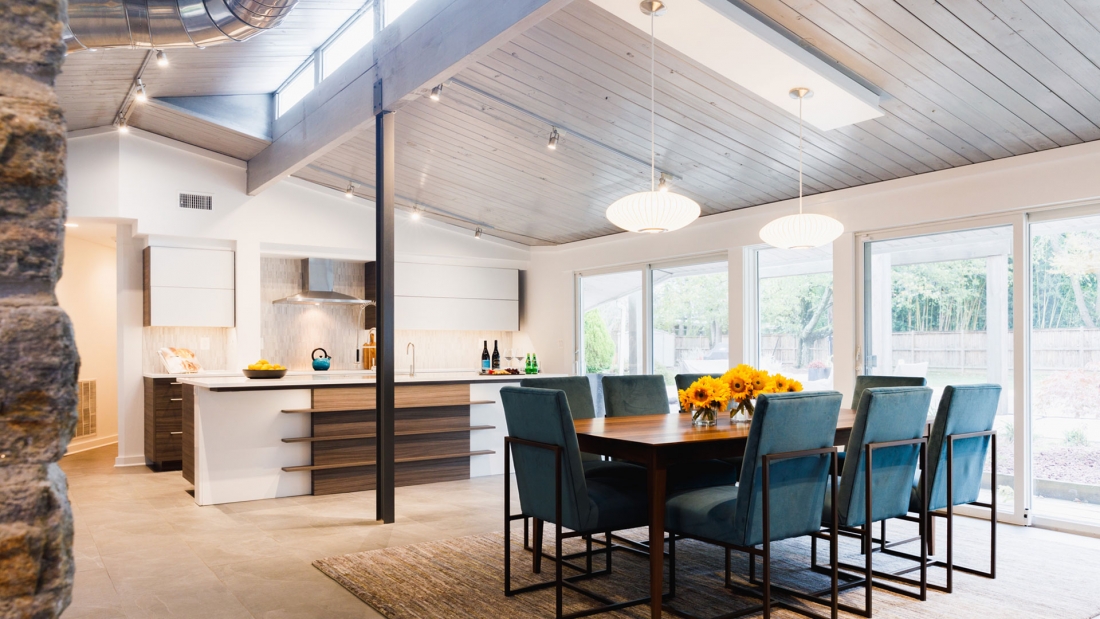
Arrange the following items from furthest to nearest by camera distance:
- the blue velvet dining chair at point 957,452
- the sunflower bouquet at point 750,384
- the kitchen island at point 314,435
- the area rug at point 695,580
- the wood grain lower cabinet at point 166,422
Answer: the wood grain lower cabinet at point 166,422 → the kitchen island at point 314,435 → the sunflower bouquet at point 750,384 → the blue velvet dining chair at point 957,452 → the area rug at point 695,580

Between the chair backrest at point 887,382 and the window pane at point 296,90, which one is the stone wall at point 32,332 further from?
the window pane at point 296,90

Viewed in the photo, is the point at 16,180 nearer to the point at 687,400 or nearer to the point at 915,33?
the point at 687,400

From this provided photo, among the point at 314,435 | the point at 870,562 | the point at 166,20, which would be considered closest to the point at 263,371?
the point at 314,435

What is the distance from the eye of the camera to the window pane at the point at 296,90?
19.8ft

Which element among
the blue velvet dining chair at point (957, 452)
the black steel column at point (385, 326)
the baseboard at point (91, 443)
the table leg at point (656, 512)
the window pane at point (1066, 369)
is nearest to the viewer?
the table leg at point (656, 512)

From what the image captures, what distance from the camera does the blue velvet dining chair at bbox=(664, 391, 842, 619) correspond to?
2.74 meters

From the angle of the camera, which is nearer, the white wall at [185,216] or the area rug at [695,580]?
the area rug at [695,580]

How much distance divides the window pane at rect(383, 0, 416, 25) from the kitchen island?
8.25ft

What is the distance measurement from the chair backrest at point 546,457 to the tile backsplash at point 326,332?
507 centimetres

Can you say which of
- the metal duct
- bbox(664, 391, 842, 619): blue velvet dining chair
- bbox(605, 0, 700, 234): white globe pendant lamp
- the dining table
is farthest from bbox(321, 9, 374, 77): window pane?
bbox(664, 391, 842, 619): blue velvet dining chair

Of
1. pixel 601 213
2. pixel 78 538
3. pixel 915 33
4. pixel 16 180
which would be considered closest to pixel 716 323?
pixel 601 213

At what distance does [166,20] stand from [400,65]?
1.38 meters

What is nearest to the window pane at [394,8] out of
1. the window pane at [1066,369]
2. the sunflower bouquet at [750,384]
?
the sunflower bouquet at [750,384]

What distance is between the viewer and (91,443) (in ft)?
27.2
